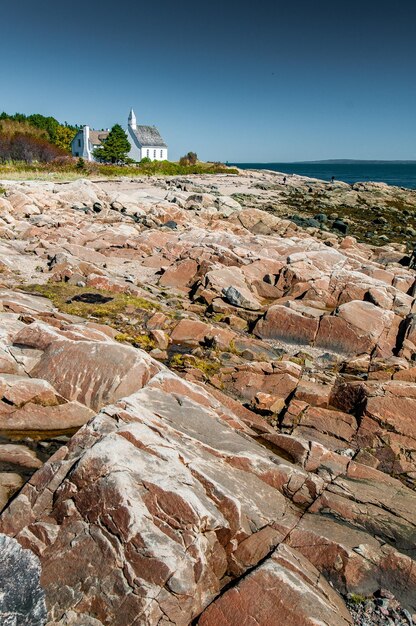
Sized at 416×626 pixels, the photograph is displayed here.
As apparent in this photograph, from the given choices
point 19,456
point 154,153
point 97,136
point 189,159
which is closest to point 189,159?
point 189,159

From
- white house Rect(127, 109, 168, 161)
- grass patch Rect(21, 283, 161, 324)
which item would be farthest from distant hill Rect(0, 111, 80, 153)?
grass patch Rect(21, 283, 161, 324)

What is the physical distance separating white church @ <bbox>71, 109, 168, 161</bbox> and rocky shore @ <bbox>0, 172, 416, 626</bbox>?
85.3 metres

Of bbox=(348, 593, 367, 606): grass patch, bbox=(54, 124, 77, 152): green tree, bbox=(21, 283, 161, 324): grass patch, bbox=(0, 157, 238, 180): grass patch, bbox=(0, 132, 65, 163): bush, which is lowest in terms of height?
bbox=(348, 593, 367, 606): grass patch

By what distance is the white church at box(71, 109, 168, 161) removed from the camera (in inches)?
3905

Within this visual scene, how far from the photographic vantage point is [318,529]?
631 cm

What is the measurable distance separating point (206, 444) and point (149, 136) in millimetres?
104229

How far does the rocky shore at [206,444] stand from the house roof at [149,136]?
86.7m

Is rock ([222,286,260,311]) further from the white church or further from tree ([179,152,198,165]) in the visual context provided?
the white church

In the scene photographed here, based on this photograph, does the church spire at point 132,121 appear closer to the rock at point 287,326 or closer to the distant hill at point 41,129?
the distant hill at point 41,129

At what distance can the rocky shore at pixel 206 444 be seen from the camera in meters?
5.14

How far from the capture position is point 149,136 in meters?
103

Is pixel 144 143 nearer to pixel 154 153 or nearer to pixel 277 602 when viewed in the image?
pixel 154 153

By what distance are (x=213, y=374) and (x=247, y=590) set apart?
7.18 m

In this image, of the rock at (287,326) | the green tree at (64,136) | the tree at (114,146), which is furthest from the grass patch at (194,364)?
the green tree at (64,136)
